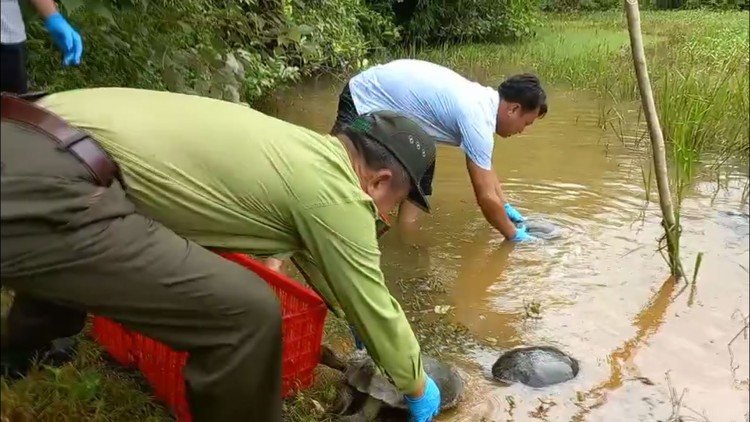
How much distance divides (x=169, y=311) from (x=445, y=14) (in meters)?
13.4

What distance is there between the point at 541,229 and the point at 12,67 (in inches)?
134

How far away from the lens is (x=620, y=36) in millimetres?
4613

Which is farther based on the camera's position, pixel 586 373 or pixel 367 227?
pixel 586 373

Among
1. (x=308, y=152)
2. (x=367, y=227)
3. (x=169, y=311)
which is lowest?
(x=169, y=311)

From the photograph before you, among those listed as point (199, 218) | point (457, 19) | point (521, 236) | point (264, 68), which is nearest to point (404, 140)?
point (199, 218)

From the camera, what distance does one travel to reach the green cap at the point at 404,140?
2.33 m

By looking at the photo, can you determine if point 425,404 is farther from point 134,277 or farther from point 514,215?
point 514,215

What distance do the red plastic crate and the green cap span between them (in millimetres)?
613

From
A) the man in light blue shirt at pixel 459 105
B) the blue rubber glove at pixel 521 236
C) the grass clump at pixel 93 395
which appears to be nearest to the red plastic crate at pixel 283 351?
the grass clump at pixel 93 395

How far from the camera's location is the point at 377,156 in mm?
2318

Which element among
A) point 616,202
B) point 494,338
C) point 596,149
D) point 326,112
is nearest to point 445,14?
point 326,112

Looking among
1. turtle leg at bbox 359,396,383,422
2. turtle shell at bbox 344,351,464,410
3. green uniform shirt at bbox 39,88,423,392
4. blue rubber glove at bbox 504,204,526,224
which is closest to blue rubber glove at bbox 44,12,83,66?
green uniform shirt at bbox 39,88,423,392

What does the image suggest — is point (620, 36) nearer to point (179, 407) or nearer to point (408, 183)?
point (408, 183)

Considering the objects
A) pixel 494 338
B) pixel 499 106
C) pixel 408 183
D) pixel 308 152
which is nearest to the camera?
pixel 308 152
